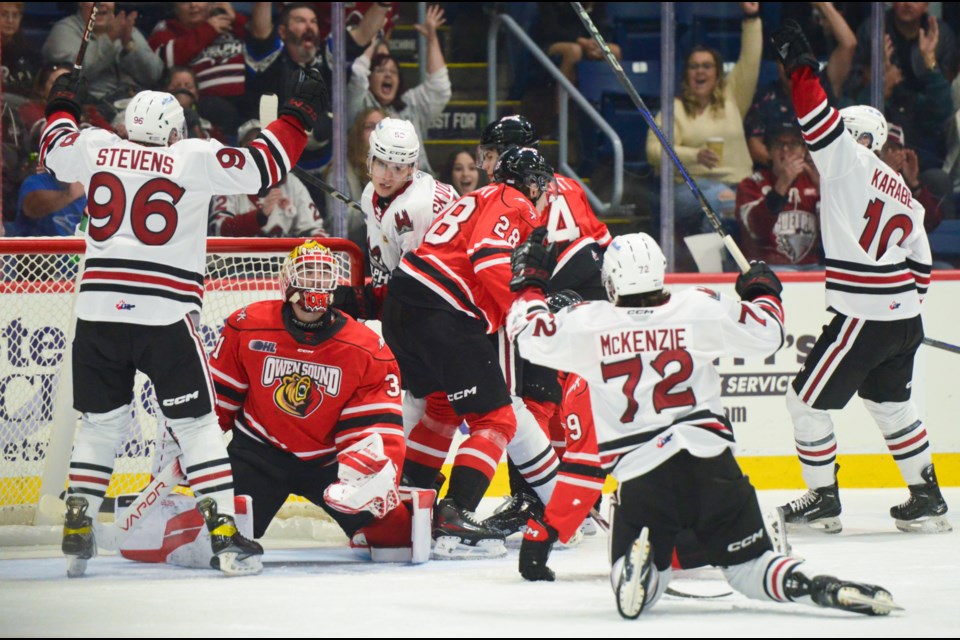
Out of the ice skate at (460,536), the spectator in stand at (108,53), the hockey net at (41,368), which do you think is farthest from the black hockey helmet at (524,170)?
the spectator in stand at (108,53)

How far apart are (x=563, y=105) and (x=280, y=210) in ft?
4.63

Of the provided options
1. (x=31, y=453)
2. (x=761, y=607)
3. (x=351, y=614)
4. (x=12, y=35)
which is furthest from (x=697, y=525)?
(x=12, y=35)

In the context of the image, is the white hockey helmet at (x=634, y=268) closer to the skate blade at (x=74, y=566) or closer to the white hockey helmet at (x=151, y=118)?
the white hockey helmet at (x=151, y=118)

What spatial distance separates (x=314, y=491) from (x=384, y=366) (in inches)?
16.4

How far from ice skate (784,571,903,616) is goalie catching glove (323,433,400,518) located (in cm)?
125

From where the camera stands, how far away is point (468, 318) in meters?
4.52

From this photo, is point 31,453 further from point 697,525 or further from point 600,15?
point 600,15

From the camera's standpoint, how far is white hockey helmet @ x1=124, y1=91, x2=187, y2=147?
13.3 feet

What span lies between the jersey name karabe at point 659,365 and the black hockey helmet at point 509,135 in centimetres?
140

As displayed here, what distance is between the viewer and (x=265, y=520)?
436 centimetres

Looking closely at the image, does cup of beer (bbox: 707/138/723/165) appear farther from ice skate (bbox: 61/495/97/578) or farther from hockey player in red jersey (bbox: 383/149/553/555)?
ice skate (bbox: 61/495/97/578)

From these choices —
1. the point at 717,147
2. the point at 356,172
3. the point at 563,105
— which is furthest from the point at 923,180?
the point at 356,172

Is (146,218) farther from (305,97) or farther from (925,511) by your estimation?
(925,511)

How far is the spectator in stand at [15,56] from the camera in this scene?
6027mm
